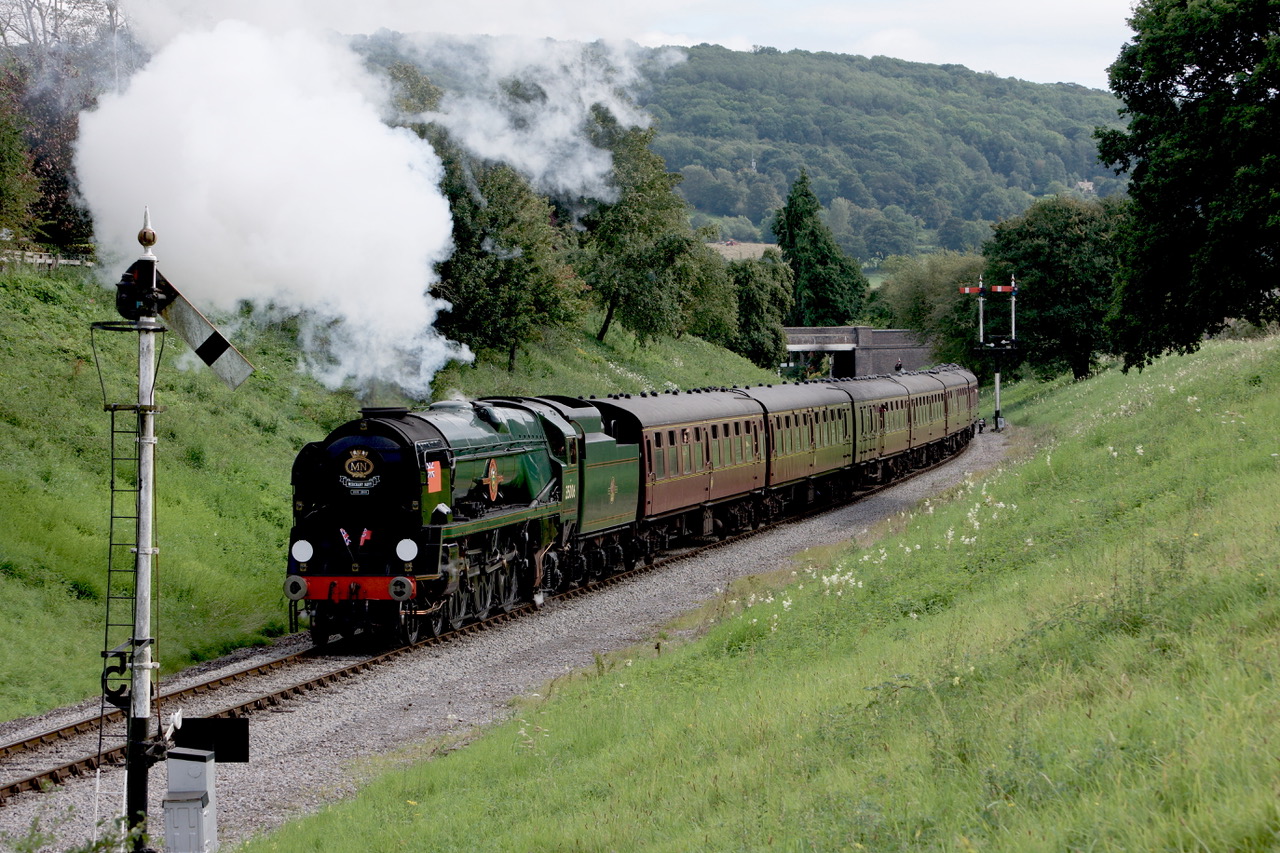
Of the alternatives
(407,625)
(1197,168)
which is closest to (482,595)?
(407,625)

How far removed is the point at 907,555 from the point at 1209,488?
13.8 ft

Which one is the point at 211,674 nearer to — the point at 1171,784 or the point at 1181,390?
the point at 1171,784

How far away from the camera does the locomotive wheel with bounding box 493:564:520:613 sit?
1895 centimetres

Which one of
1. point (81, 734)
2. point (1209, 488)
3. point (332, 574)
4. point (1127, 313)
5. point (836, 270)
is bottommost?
point (81, 734)

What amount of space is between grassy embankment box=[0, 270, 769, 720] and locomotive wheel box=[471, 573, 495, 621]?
2.98 m

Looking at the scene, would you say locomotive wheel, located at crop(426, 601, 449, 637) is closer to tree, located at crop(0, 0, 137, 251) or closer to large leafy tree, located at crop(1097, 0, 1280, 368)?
tree, located at crop(0, 0, 137, 251)

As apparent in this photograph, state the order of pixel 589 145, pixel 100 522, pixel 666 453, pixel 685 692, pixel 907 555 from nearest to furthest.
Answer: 1. pixel 685 692
2. pixel 907 555
3. pixel 100 522
4. pixel 666 453
5. pixel 589 145

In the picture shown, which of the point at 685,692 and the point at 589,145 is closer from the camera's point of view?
the point at 685,692

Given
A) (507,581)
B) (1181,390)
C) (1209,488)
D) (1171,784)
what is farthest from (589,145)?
(1171,784)

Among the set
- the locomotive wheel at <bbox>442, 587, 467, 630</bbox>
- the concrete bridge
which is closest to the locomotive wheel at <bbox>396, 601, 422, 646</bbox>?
the locomotive wheel at <bbox>442, 587, 467, 630</bbox>

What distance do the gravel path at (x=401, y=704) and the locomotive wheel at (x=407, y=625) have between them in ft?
1.16

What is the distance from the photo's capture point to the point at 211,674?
1488 cm

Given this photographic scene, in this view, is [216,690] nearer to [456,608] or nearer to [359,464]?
[359,464]

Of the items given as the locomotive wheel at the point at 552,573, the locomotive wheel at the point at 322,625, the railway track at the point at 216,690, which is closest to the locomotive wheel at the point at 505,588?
the railway track at the point at 216,690
